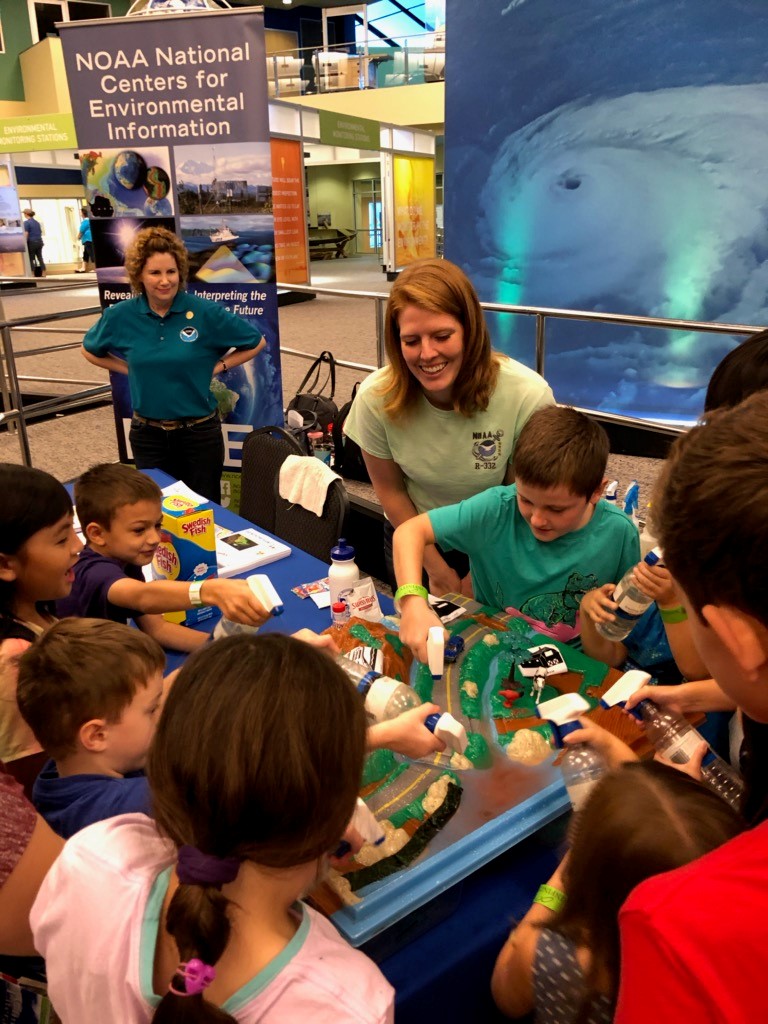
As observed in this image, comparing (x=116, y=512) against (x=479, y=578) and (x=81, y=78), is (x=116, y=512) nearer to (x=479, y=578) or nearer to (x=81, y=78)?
(x=479, y=578)

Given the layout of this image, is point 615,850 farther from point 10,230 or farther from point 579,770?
point 10,230

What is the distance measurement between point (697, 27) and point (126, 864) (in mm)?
5752

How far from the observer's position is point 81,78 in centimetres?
400

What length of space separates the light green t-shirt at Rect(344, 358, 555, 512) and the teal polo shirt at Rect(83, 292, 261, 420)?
146 centimetres

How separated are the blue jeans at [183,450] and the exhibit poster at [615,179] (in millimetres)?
3590

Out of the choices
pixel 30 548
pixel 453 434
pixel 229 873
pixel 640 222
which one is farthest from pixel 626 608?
pixel 640 222

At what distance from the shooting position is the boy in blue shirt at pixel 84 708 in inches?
45.8

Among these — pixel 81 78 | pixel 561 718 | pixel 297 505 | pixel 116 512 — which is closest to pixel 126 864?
pixel 561 718

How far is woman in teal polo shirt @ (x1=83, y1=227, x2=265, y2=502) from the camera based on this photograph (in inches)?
126

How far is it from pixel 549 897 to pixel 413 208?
16.8 m

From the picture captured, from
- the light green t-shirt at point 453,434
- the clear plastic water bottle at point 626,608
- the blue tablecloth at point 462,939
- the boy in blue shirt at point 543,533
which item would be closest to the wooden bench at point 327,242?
the light green t-shirt at point 453,434

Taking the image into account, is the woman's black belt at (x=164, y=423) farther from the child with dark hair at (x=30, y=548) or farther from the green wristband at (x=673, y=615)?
the green wristband at (x=673, y=615)

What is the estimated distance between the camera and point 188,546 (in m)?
1.93

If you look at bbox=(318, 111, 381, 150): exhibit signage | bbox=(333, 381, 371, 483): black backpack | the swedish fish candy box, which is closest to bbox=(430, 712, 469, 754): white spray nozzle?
the swedish fish candy box
